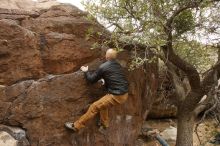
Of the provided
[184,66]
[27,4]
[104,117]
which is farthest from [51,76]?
[184,66]

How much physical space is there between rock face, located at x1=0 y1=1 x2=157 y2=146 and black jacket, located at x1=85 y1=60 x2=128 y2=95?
0.77 meters

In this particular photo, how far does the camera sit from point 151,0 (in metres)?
11.0

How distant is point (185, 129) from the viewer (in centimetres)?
1294

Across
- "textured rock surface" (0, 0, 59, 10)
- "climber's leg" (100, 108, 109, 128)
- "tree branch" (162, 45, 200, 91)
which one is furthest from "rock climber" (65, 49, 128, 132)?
"textured rock surface" (0, 0, 59, 10)

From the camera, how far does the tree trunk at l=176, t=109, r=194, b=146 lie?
12.9m

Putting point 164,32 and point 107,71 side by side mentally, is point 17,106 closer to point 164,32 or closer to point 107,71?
point 107,71

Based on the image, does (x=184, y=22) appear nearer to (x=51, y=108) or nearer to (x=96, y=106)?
(x=96, y=106)

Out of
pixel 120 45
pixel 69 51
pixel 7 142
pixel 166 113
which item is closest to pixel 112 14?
pixel 120 45

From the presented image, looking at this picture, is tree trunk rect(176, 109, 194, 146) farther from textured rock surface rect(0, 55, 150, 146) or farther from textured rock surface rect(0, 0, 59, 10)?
textured rock surface rect(0, 0, 59, 10)

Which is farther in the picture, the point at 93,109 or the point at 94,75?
the point at 94,75

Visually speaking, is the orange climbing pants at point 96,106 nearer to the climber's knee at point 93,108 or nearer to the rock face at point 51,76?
the climber's knee at point 93,108

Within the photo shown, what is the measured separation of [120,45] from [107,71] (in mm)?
1679

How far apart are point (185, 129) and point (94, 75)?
4415 millimetres

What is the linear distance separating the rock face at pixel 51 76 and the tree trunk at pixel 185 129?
2224 mm
